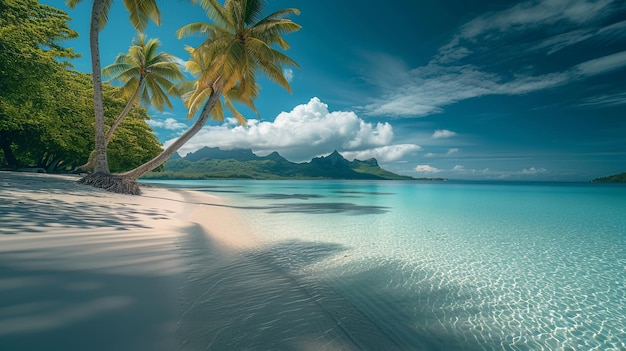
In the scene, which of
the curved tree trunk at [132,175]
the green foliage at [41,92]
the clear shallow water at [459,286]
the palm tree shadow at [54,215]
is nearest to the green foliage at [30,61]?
the green foliage at [41,92]

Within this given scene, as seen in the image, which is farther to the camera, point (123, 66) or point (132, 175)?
point (123, 66)

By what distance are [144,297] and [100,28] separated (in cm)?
1688

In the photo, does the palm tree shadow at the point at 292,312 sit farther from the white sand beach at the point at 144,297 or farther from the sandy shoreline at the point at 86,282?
the sandy shoreline at the point at 86,282

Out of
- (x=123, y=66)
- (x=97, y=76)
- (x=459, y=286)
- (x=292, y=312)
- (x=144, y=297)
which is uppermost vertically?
(x=123, y=66)

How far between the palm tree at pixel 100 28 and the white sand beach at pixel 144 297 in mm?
9286

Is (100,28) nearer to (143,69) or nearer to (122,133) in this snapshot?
(143,69)

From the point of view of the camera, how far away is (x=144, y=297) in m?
2.98

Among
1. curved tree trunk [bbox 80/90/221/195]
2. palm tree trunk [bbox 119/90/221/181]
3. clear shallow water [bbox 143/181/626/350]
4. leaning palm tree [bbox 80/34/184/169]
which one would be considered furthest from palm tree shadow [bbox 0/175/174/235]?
leaning palm tree [bbox 80/34/184/169]

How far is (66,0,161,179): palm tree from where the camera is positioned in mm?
12305

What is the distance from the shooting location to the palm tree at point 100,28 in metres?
12.3

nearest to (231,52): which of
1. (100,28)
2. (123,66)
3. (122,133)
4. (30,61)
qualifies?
(100,28)

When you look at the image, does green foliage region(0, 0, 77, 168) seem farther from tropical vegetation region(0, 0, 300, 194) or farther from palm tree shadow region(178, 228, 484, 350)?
palm tree shadow region(178, 228, 484, 350)

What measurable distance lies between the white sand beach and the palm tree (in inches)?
366

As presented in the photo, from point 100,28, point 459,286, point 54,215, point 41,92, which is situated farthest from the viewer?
point 41,92
